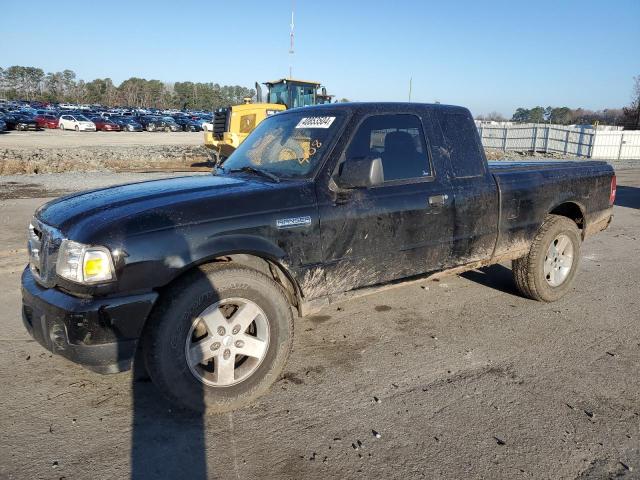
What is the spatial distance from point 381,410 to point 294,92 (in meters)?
16.5

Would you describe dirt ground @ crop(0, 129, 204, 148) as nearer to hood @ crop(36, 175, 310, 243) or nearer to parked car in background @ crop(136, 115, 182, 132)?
parked car in background @ crop(136, 115, 182, 132)

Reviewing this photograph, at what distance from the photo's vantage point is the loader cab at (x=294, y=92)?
1820 centimetres

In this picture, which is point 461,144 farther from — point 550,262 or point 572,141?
point 572,141

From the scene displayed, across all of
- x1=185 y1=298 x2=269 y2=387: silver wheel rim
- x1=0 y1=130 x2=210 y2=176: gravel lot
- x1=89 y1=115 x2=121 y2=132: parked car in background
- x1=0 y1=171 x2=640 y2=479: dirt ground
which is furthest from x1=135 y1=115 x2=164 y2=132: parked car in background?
x1=185 y1=298 x2=269 y2=387: silver wheel rim

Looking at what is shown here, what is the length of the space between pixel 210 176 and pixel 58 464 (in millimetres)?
2300

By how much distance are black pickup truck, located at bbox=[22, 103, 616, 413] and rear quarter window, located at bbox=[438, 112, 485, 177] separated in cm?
1

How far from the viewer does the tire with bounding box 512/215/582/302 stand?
4.93 meters

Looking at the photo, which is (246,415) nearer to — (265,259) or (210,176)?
(265,259)

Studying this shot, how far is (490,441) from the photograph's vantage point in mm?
2869

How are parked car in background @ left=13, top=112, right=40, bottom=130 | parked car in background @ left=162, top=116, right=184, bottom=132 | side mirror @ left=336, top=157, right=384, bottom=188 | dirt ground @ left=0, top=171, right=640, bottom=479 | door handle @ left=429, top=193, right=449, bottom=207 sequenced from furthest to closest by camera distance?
parked car in background @ left=162, top=116, right=184, bottom=132, parked car in background @ left=13, top=112, right=40, bottom=130, door handle @ left=429, top=193, right=449, bottom=207, side mirror @ left=336, top=157, right=384, bottom=188, dirt ground @ left=0, top=171, right=640, bottom=479

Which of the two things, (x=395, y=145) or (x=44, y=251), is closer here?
(x=44, y=251)

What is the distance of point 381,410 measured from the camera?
318 cm

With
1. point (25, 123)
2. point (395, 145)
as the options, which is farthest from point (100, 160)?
point (25, 123)

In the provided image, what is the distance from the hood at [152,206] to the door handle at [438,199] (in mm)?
1225
